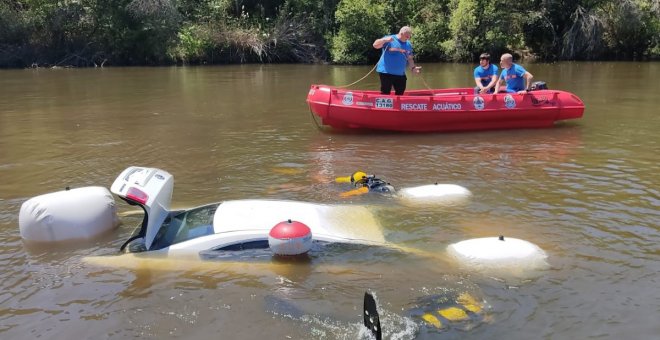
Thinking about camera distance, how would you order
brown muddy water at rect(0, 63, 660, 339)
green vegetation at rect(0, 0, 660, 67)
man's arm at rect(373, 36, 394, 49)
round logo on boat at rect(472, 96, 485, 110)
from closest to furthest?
brown muddy water at rect(0, 63, 660, 339), man's arm at rect(373, 36, 394, 49), round logo on boat at rect(472, 96, 485, 110), green vegetation at rect(0, 0, 660, 67)

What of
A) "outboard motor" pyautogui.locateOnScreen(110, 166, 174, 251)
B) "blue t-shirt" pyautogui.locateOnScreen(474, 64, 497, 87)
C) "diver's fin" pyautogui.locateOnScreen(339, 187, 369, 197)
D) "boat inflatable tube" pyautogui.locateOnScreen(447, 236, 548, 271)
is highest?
"blue t-shirt" pyautogui.locateOnScreen(474, 64, 497, 87)

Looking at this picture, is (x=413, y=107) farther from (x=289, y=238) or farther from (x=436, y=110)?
(x=289, y=238)

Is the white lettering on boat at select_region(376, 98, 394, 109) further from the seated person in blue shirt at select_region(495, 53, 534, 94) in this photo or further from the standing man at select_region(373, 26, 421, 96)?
the seated person in blue shirt at select_region(495, 53, 534, 94)

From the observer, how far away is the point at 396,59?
11961 mm

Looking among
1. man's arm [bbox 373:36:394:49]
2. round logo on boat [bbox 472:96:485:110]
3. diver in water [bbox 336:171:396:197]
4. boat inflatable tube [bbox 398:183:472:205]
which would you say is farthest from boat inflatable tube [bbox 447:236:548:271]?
round logo on boat [bbox 472:96:485:110]

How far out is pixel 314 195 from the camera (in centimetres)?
838

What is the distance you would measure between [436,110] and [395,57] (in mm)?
1354

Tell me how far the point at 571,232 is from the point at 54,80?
24.4 m

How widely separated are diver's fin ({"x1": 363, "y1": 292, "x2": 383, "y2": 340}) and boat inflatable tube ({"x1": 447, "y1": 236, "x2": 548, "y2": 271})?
1707 mm

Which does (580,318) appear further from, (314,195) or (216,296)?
(314,195)

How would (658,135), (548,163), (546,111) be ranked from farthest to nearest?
(546,111), (658,135), (548,163)

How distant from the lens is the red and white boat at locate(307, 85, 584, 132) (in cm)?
1205

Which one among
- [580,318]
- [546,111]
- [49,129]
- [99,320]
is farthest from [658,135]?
[49,129]

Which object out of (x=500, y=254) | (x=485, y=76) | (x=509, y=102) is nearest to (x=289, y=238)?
(x=500, y=254)
